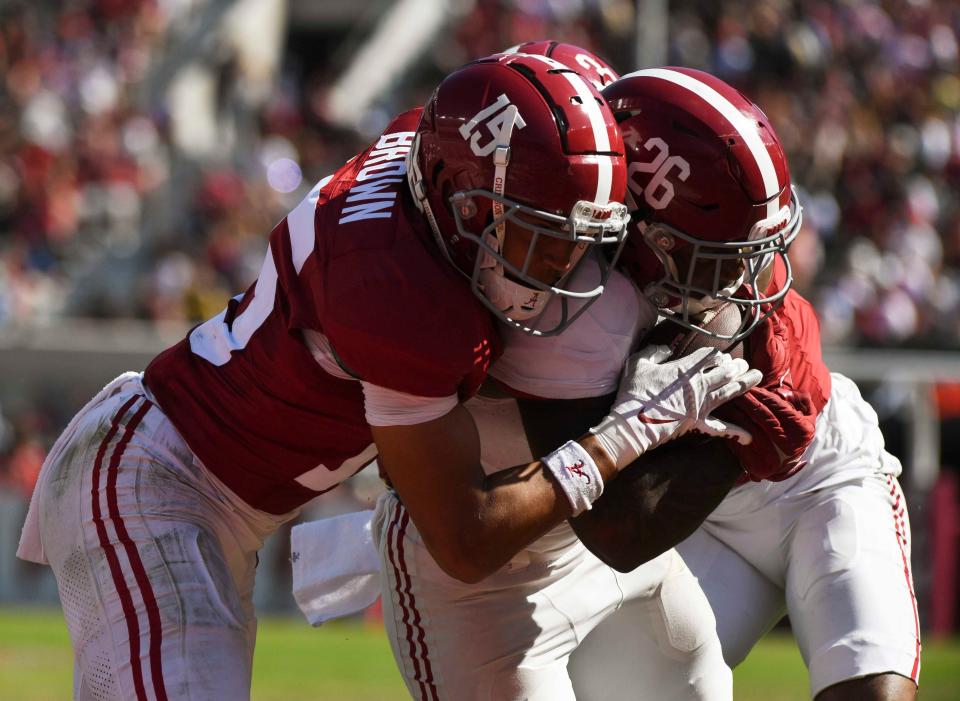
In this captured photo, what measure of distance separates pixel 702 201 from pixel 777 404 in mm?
522

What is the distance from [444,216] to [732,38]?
12150 mm

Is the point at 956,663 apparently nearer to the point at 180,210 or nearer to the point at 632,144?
the point at 632,144

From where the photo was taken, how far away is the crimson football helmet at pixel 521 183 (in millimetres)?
3418

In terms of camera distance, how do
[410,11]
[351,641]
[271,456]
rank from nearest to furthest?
[271,456]
[351,641]
[410,11]

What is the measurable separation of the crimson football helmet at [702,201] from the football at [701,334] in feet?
0.08

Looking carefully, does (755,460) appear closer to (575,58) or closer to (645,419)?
(645,419)

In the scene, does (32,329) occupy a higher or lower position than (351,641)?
higher

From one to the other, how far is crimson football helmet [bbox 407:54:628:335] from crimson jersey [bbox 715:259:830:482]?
0.49m

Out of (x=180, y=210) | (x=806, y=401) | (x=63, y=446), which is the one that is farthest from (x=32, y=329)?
(x=806, y=401)

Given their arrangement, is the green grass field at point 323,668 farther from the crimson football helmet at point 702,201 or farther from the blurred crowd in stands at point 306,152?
the crimson football helmet at point 702,201

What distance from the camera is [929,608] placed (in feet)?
34.0

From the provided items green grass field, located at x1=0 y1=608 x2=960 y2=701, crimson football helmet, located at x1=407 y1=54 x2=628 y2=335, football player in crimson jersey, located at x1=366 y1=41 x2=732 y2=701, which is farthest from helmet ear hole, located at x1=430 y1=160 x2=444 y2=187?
green grass field, located at x1=0 y1=608 x2=960 y2=701

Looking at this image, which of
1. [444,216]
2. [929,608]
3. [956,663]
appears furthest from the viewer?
[929,608]

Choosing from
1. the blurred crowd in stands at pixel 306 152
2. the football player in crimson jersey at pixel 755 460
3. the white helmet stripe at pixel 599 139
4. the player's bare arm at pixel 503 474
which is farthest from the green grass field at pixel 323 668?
the white helmet stripe at pixel 599 139
